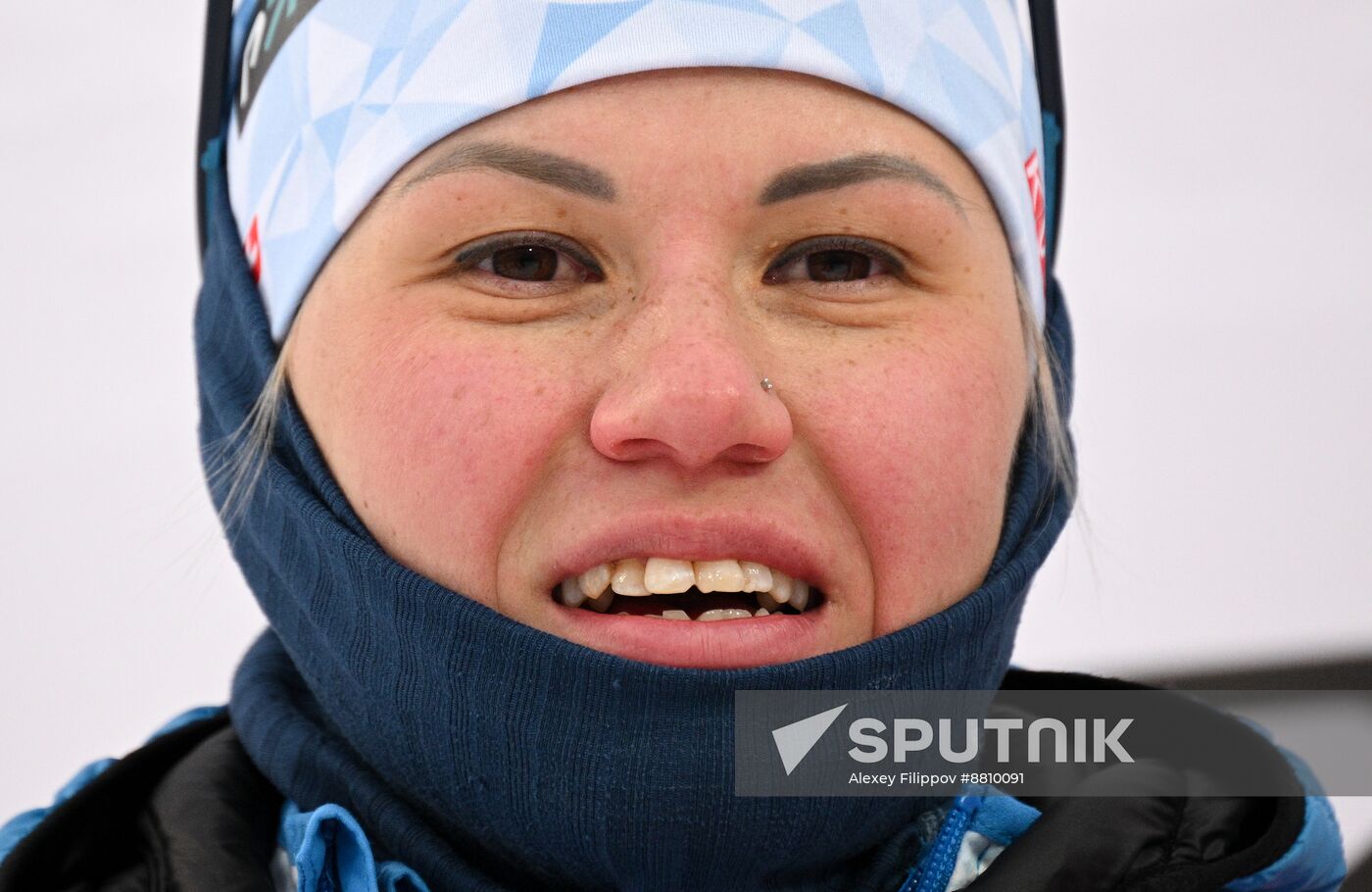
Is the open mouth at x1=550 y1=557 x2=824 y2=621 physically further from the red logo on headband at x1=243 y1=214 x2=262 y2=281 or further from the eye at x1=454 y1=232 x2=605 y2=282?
the red logo on headband at x1=243 y1=214 x2=262 y2=281

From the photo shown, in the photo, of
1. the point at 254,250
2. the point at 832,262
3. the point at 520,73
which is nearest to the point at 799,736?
the point at 832,262

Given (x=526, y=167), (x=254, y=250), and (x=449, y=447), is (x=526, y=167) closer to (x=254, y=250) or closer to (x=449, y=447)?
(x=449, y=447)

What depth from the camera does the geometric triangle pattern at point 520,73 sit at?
1.13 m

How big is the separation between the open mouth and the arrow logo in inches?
3.2

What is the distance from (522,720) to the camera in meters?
1.09

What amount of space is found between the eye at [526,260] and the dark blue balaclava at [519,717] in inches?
7.6

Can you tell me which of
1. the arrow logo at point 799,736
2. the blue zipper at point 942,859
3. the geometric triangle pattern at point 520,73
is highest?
the geometric triangle pattern at point 520,73

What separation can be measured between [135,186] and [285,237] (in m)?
1.12

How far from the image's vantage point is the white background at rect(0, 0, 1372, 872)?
214 cm

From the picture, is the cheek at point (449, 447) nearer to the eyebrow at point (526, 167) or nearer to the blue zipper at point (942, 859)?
the eyebrow at point (526, 167)

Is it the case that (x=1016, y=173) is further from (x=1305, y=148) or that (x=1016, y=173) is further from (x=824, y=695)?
(x=1305, y=148)

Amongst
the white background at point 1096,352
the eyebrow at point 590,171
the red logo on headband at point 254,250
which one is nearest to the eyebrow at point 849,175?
the eyebrow at point 590,171

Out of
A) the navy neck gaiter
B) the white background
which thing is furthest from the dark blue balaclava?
the white background

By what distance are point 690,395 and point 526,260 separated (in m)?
0.21
